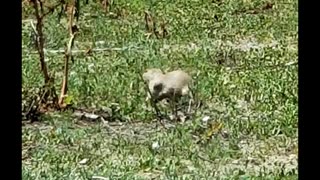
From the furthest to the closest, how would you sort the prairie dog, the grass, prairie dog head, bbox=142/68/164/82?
1. prairie dog head, bbox=142/68/164/82
2. the prairie dog
3. the grass

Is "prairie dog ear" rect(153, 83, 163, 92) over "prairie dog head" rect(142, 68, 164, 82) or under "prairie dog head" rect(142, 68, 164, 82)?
under

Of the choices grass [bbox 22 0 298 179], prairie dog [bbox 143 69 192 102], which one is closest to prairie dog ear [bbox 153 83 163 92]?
prairie dog [bbox 143 69 192 102]

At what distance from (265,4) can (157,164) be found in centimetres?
482

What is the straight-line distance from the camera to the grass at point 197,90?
3736mm

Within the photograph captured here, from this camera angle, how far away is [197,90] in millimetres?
4926

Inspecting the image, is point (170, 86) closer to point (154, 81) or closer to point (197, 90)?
point (154, 81)

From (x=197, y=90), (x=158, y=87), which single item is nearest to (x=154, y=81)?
(x=158, y=87)

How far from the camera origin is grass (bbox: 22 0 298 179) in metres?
3.74

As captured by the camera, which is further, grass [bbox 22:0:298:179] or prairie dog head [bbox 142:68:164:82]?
prairie dog head [bbox 142:68:164:82]

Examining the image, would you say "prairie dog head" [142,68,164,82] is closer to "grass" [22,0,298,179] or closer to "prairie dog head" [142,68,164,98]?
"prairie dog head" [142,68,164,98]

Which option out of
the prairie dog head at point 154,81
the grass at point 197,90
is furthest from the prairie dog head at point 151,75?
the grass at point 197,90

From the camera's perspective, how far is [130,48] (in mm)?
6340
